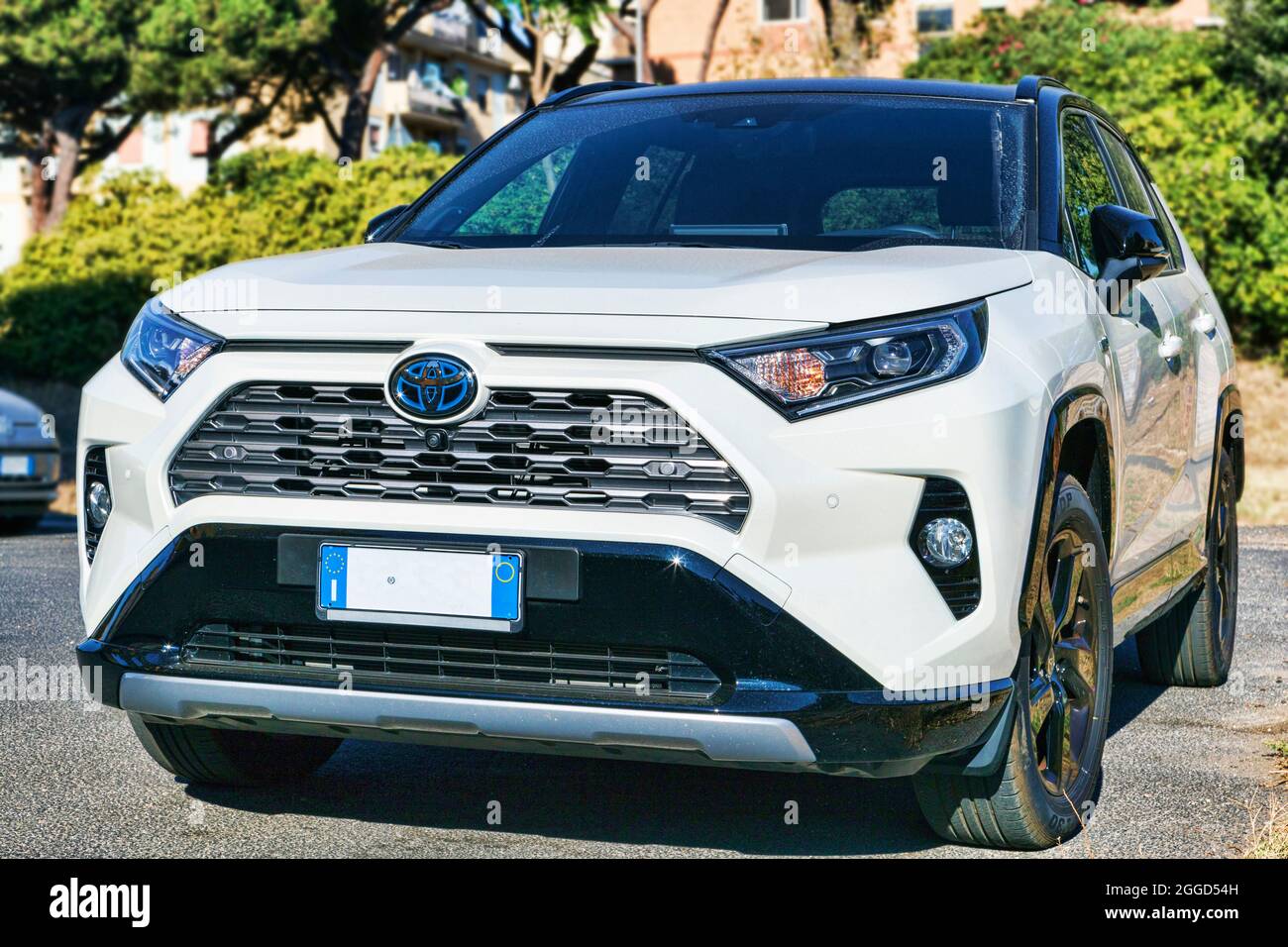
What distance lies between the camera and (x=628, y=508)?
349 cm

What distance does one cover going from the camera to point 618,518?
347cm

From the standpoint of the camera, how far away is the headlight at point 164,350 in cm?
384

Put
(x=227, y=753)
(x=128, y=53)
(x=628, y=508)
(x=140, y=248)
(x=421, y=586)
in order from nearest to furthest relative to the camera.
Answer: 1. (x=628, y=508)
2. (x=421, y=586)
3. (x=227, y=753)
4. (x=140, y=248)
5. (x=128, y=53)

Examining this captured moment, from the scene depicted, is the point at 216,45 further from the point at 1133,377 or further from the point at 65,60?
the point at 1133,377

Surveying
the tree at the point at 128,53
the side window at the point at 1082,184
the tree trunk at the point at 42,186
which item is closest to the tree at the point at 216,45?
the tree at the point at 128,53

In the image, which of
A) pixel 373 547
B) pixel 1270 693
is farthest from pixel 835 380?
pixel 1270 693

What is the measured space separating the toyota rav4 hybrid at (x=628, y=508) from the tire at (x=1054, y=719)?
0.01 metres

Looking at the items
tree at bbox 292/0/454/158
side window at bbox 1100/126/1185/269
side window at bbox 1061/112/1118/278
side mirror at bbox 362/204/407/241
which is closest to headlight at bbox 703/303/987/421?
side window at bbox 1061/112/1118/278

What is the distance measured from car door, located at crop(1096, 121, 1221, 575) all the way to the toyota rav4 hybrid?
3.83ft

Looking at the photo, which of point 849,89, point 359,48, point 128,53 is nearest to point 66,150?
point 128,53

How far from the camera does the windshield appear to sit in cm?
455

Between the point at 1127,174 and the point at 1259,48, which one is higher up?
the point at 1127,174

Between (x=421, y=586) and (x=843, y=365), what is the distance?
94 centimetres

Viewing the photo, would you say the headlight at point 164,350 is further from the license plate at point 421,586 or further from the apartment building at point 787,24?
the apartment building at point 787,24
